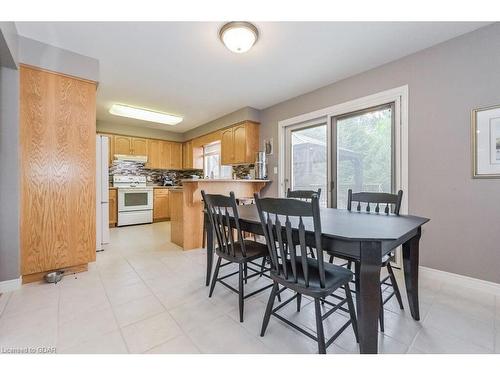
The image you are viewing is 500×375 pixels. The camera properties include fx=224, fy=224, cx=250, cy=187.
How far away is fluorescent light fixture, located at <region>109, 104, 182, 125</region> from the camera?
13.6ft

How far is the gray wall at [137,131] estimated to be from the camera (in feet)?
16.7

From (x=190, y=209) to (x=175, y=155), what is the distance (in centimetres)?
339

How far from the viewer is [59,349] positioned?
131cm

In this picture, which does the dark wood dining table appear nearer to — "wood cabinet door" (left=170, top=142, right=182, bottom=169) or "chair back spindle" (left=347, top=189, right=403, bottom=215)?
"chair back spindle" (left=347, top=189, right=403, bottom=215)

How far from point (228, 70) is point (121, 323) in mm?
2802

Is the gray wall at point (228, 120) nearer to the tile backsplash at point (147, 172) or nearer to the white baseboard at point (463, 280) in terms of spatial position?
the tile backsplash at point (147, 172)

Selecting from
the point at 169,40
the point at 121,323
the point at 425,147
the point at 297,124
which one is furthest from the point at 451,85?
the point at 121,323

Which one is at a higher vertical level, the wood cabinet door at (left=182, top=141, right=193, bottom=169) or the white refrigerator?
the wood cabinet door at (left=182, top=141, right=193, bottom=169)

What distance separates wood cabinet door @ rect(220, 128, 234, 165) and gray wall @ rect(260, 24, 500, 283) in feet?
9.16

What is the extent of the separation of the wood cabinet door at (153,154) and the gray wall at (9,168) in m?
3.77

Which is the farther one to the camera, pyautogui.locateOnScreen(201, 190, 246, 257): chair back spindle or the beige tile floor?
pyautogui.locateOnScreen(201, 190, 246, 257): chair back spindle

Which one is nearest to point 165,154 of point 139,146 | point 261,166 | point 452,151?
point 139,146

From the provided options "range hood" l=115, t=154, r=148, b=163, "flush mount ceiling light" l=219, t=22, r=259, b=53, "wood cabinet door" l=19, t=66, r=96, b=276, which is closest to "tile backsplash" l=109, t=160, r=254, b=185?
"range hood" l=115, t=154, r=148, b=163
